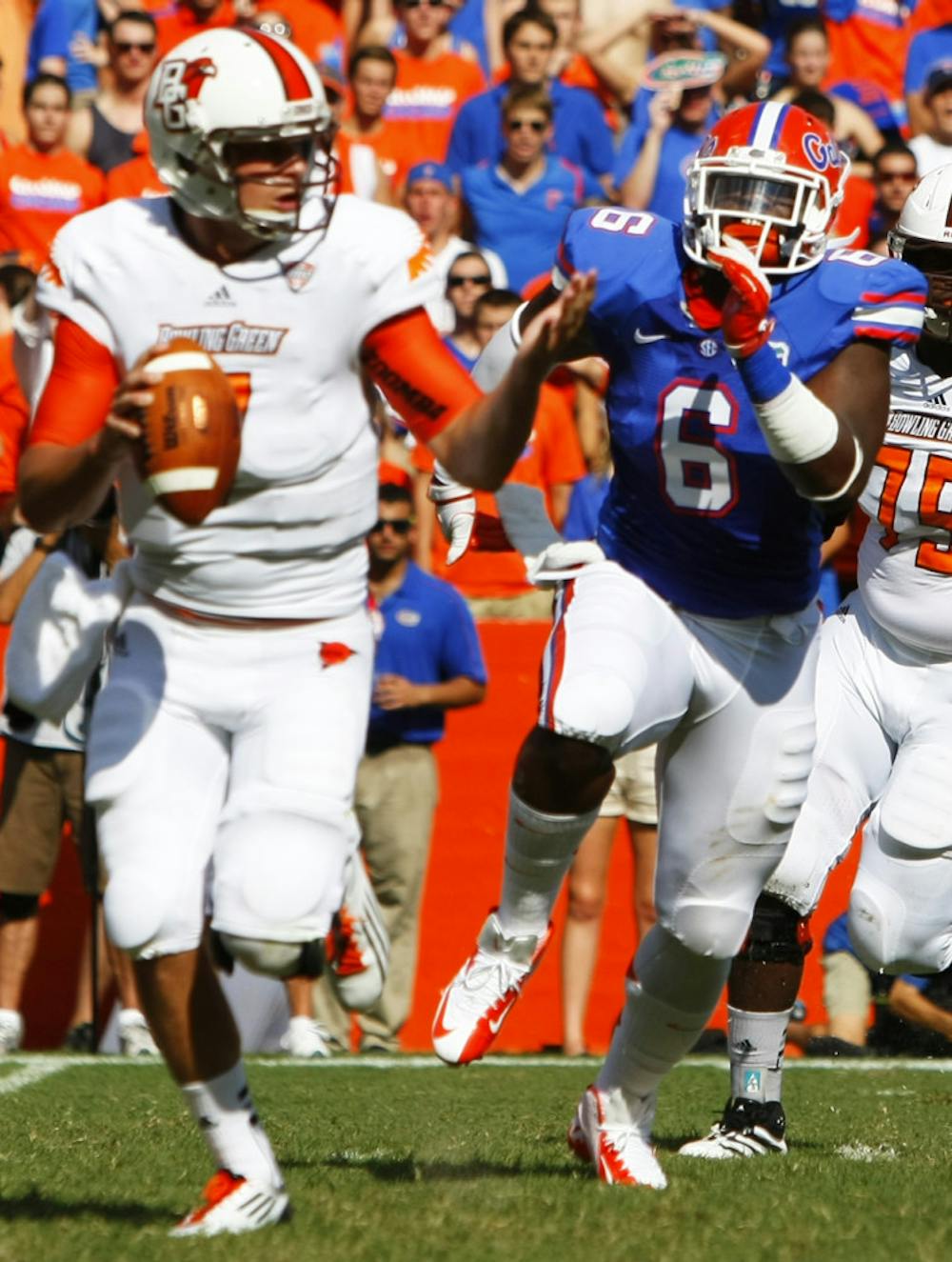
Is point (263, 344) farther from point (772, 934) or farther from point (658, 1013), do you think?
point (772, 934)

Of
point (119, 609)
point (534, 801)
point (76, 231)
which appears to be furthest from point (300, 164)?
point (534, 801)

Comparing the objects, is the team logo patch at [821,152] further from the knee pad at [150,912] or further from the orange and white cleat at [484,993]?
the knee pad at [150,912]

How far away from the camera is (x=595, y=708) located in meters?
4.38

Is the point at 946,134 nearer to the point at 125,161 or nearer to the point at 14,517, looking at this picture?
the point at 125,161

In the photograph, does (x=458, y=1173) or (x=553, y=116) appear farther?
(x=553, y=116)

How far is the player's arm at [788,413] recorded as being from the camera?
4.18 m

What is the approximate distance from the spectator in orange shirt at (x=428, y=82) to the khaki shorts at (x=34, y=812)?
475 centimetres

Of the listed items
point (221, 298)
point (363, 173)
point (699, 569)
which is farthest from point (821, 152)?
point (363, 173)

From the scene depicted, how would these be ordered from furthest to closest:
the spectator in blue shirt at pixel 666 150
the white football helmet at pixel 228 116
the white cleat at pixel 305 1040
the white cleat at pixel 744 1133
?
the spectator in blue shirt at pixel 666 150
the white cleat at pixel 305 1040
the white cleat at pixel 744 1133
the white football helmet at pixel 228 116

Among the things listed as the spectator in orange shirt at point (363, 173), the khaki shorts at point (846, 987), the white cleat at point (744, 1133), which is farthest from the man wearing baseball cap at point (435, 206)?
the white cleat at point (744, 1133)

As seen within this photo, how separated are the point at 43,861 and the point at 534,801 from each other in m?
4.02

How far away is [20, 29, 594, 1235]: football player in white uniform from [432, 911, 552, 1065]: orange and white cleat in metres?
0.67

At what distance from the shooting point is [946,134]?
11234 millimetres

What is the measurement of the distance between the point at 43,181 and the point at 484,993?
24.1 feet
